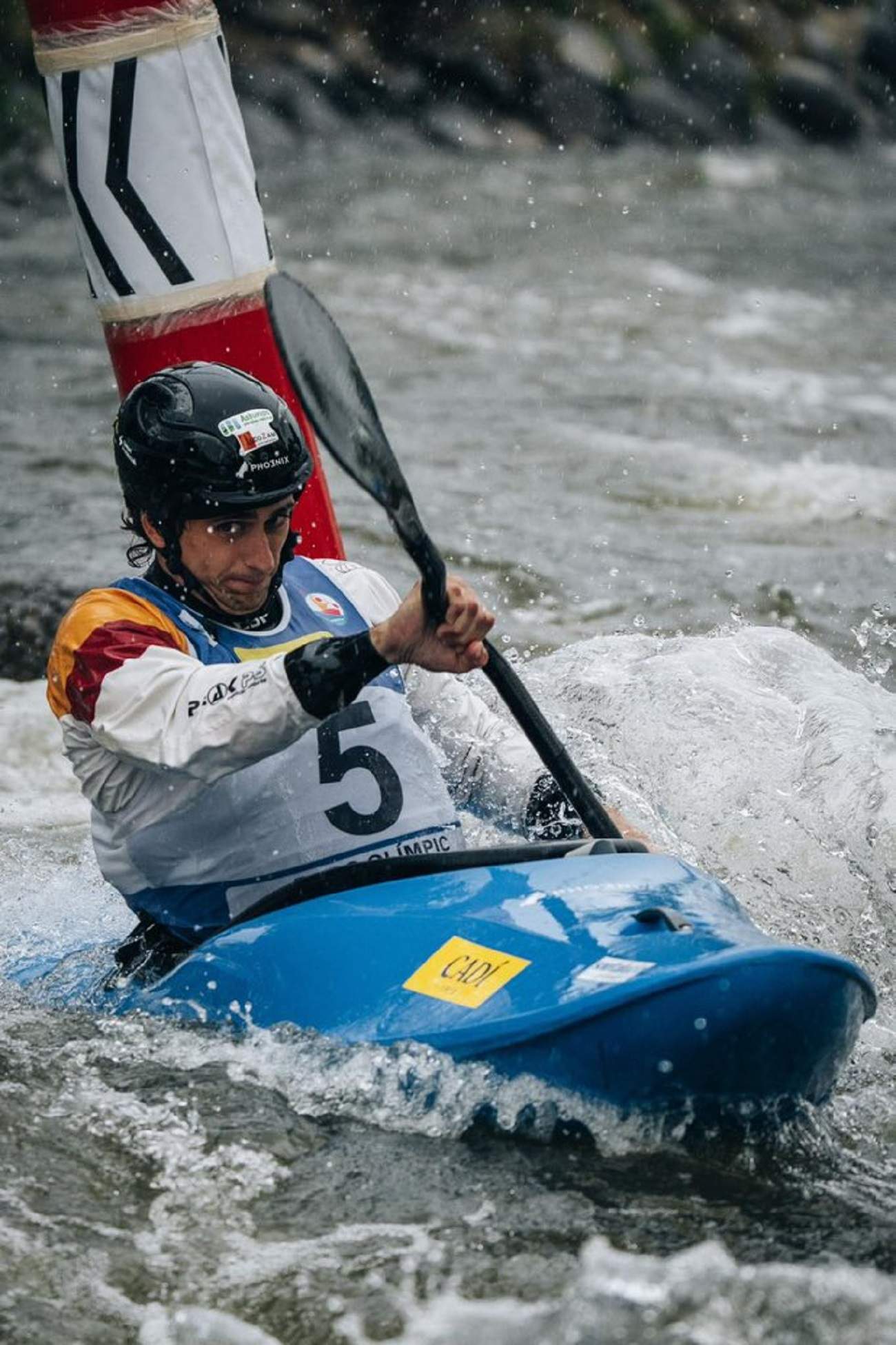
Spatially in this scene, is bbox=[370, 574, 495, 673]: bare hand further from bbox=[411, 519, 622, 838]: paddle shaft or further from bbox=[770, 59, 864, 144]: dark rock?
bbox=[770, 59, 864, 144]: dark rock

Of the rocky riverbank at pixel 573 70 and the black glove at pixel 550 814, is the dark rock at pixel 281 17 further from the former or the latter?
the black glove at pixel 550 814

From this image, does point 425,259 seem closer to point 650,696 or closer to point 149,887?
point 650,696

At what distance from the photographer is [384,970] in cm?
329

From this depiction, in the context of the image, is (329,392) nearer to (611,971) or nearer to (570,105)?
(611,971)

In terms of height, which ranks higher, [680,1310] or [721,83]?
[680,1310]

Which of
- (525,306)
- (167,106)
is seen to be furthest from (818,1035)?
(525,306)

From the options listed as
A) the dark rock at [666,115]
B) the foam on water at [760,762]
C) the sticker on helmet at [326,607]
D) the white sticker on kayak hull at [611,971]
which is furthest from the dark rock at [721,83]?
the white sticker on kayak hull at [611,971]

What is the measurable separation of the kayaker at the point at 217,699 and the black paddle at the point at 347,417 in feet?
0.30

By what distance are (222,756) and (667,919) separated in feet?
2.63

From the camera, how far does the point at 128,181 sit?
5.07 metres

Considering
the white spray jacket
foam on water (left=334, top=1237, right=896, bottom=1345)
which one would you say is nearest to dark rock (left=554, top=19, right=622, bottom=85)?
the white spray jacket

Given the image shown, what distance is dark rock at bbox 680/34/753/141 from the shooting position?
822 inches

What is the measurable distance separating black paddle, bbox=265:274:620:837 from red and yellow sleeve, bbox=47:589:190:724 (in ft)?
1.52

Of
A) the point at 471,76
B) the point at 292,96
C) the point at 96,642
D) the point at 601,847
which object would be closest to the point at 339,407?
the point at 96,642
